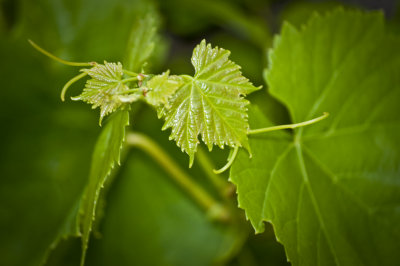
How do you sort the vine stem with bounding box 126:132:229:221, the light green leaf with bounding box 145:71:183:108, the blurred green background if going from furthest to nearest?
the blurred green background
the vine stem with bounding box 126:132:229:221
the light green leaf with bounding box 145:71:183:108

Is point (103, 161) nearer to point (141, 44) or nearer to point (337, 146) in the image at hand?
point (141, 44)

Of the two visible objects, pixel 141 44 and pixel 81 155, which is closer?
pixel 141 44

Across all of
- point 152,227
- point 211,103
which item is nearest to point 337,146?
point 211,103

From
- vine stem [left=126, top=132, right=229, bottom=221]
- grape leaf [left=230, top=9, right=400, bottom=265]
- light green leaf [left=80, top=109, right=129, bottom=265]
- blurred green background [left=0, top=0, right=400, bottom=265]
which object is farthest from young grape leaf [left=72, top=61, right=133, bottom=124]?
blurred green background [left=0, top=0, right=400, bottom=265]

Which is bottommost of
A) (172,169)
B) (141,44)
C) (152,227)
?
(152,227)

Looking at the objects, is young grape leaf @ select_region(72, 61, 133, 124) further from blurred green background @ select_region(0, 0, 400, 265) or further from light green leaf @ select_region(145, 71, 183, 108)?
blurred green background @ select_region(0, 0, 400, 265)

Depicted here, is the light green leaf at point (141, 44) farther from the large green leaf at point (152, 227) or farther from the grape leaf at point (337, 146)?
the large green leaf at point (152, 227)

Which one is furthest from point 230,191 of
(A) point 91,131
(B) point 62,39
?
(B) point 62,39
